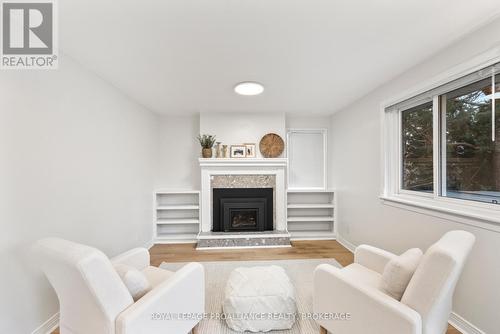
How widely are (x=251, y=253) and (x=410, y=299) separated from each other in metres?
2.41

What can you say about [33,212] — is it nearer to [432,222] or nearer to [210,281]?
[210,281]

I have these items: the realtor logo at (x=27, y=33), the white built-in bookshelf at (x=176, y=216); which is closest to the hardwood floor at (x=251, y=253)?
the white built-in bookshelf at (x=176, y=216)

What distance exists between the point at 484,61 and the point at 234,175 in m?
3.17

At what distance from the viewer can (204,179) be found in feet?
12.6

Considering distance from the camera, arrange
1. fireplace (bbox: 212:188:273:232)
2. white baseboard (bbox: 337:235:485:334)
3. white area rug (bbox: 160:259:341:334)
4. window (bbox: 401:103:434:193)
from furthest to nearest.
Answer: fireplace (bbox: 212:188:273:232)
window (bbox: 401:103:434:193)
white area rug (bbox: 160:259:341:334)
white baseboard (bbox: 337:235:485:334)

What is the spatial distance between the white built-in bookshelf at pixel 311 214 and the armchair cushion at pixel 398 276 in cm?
257

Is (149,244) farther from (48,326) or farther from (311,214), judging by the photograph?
(311,214)

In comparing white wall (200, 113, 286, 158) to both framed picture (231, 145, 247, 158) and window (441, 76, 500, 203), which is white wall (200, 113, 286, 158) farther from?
window (441, 76, 500, 203)

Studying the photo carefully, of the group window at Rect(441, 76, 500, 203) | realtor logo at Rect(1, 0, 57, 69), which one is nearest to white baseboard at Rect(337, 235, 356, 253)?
window at Rect(441, 76, 500, 203)

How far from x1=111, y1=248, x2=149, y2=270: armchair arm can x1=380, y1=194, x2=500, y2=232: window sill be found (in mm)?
2592

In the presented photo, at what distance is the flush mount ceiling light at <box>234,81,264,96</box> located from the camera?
2.56 metres

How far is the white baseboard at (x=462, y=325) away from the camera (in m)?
1.62

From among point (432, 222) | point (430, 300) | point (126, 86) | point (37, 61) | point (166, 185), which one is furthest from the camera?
point (166, 185)

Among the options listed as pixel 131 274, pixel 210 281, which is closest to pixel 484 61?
pixel 131 274
